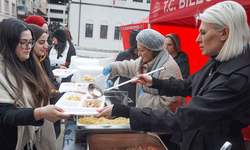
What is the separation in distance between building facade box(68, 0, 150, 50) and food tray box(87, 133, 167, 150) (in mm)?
16182

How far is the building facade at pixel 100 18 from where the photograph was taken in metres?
17.0

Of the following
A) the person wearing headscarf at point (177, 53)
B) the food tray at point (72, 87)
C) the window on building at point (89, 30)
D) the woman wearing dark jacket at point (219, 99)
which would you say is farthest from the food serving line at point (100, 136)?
the window on building at point (89, 30)

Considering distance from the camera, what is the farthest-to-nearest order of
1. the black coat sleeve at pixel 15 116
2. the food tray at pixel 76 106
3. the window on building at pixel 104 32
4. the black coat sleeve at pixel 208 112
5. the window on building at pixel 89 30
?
the window on building at pixel 104 32 < the window on building at pixel 89 30 < the food tray at pixel 76 106 < the black coat sleeve at pixel 15 116 < the black coat sleeve at pixel 208 112

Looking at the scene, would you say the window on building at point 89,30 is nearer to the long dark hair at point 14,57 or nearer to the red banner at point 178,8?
the red banner at point 178,8

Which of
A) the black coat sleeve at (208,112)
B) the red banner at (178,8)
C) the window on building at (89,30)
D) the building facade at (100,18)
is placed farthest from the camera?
the window on building at (89,30)

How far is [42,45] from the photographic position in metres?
1.94

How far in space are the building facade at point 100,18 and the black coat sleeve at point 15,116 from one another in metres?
16.4

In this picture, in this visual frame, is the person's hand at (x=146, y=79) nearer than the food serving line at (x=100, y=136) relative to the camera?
No

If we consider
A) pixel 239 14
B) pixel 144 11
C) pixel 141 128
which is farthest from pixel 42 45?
pixel 144 11

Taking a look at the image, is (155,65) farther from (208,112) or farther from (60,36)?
(60,36)

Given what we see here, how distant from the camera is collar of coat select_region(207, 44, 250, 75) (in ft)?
2.88

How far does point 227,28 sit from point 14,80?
4.31ft

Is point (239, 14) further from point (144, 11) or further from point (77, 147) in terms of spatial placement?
point (144, 11)

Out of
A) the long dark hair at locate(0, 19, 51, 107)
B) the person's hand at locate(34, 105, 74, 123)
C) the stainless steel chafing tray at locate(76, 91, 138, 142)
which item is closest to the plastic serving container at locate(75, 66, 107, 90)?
the stainless steel chafing tray at locate(76, 91, 138, 142)
